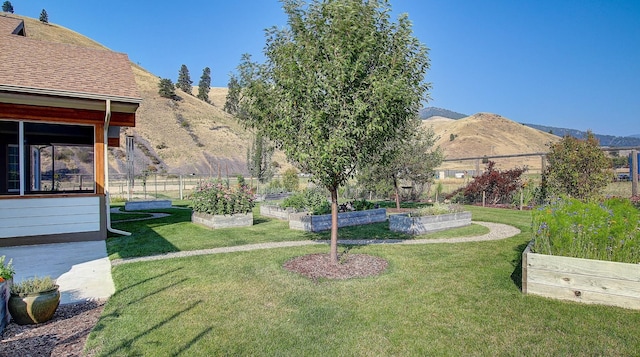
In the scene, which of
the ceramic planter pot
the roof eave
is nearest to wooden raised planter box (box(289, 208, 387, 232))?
the roof eave

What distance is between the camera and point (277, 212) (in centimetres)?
1358

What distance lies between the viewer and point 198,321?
165 inches

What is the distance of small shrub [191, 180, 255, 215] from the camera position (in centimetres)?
1173

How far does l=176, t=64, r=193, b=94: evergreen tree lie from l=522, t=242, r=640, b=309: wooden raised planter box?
88.8 metres

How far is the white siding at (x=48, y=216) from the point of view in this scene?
28.7 ft

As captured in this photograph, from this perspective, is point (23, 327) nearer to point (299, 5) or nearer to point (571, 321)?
point (299, 5)

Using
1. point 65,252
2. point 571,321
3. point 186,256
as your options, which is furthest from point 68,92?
point 571,321

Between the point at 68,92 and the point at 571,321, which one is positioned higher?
the point at 68,92

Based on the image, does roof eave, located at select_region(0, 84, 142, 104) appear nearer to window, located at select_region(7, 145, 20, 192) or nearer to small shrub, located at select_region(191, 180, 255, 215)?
small shrub, located at select_region(191, 180, 255, 215)

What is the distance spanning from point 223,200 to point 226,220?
2.55 feet

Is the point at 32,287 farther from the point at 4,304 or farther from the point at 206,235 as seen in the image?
the point at 206,235

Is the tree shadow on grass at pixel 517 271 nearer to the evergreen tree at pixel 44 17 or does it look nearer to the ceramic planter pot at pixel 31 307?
the ceramic planter pot at pixel 31 307

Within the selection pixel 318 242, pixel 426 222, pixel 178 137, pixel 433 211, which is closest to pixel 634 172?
pixel 433 211

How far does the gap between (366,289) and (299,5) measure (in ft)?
14.6
